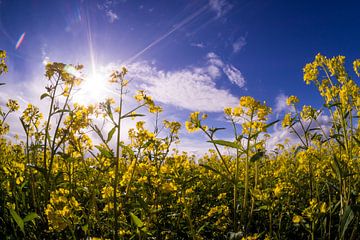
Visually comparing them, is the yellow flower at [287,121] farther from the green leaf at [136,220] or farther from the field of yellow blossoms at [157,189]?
the green leaf at [136,220]

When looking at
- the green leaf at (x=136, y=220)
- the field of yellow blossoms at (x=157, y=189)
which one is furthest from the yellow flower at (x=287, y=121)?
the green leaf at (x=136, y=220)

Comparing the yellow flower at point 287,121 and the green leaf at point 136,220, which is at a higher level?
the yellow flower at point 287,121

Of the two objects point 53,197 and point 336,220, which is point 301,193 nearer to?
point 336,220

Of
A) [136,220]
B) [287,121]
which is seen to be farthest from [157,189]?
[287,121]

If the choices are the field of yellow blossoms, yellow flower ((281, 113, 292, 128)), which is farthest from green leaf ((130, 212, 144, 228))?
yellow flower ((281, 113, 292, 128))

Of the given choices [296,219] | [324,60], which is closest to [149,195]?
[296,219]

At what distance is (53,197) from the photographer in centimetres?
199

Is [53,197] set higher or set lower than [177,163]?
lower

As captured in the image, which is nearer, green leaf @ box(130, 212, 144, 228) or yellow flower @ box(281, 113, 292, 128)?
green leaf @ box(130, 212, 144, 228)

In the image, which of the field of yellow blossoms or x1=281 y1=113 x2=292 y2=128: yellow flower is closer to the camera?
the field of yellow blossoms

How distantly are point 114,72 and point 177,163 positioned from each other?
1380 mm

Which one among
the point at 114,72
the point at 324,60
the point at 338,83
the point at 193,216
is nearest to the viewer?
the point at 114,72

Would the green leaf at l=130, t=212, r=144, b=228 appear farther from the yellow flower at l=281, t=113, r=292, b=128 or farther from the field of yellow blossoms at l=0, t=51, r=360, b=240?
the yellow flower at l=281, t=113, r=292, b=128

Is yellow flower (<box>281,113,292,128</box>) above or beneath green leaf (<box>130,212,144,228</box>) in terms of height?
above
